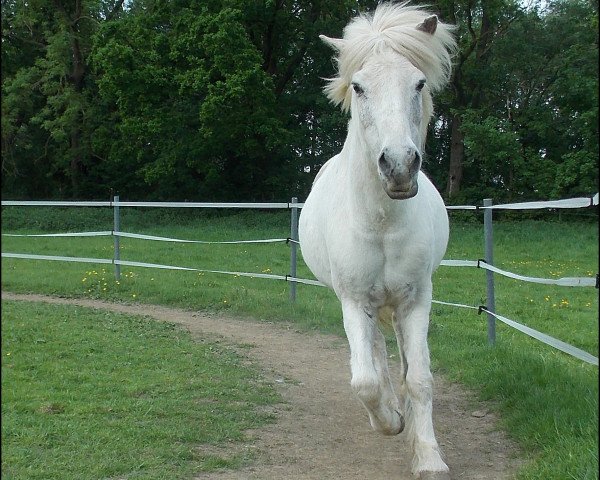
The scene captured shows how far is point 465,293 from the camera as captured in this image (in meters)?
8.72

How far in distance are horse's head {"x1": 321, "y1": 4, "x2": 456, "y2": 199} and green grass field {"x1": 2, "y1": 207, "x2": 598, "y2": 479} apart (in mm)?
725

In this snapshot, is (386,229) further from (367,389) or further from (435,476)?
(435,476)

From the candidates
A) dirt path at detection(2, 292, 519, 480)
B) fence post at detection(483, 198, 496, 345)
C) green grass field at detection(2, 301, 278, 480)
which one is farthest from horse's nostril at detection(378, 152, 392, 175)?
fence post at detection(483, 198, 496, 345)

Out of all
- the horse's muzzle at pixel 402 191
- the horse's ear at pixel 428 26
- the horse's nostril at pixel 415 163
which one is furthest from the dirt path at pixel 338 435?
the horse's ear at pixel 428 26

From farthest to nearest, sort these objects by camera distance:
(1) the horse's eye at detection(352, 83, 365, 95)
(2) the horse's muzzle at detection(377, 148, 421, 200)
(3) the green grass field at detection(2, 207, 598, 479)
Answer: (3) the green grass field at detection(2, 207, 598, 479) → (1) the horse's eye at detection(352, 83, 365, 95) → (2) the horse's muzzle at detection(377, 148, 421, 200)

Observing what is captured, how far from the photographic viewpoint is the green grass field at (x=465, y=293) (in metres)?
3.38

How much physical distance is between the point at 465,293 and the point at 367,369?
5.97 meters

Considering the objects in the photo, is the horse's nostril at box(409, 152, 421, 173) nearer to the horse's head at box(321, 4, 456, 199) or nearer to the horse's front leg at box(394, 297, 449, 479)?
the horse's head at box(321, 4, 456, 199)

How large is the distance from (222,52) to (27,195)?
8.85 metres

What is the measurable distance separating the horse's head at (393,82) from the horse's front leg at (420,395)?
0.81 metres

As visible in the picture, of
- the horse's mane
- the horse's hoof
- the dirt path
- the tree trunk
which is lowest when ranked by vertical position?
the dirt path

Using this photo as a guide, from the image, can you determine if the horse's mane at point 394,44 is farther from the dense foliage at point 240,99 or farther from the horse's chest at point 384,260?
the dense foliage at point 240,99

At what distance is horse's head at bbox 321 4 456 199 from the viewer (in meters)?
2.48

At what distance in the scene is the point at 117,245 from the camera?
9.04m
